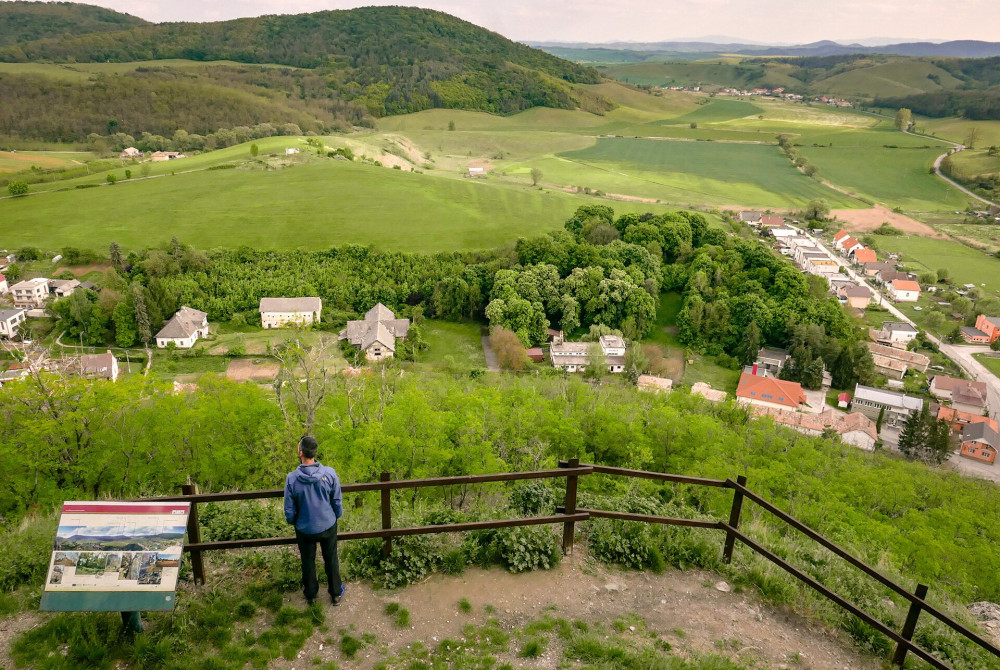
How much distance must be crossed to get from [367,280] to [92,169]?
60.4 metres

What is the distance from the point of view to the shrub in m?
7.82

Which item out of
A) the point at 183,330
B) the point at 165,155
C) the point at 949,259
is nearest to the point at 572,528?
the point at 183,330

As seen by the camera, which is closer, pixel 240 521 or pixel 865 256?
pixel 240 521

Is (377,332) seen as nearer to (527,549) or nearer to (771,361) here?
(771,361)

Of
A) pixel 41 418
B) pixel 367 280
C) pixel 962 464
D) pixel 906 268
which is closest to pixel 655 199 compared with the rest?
pixel 906 268

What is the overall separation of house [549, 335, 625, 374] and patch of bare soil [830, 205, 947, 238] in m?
62.2

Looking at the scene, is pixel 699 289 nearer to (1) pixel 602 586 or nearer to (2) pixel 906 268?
(2) pixel 906 268

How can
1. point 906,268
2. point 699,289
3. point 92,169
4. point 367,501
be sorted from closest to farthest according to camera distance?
1. point 367,501
2. point 699,289
3. point 906,268
4. point 92,169

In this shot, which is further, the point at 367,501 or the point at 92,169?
the point at 92,169

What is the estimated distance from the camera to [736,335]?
51.5 m

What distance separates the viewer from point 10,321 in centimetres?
4825

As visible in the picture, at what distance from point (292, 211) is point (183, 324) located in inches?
1090

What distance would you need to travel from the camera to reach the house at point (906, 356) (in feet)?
163

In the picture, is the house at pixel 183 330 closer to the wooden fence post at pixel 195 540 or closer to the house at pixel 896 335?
the wooden fence post at pixel 195 540
